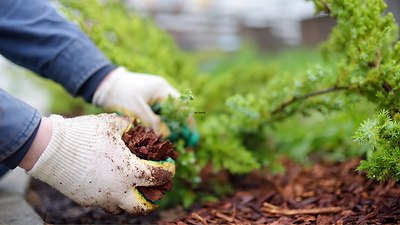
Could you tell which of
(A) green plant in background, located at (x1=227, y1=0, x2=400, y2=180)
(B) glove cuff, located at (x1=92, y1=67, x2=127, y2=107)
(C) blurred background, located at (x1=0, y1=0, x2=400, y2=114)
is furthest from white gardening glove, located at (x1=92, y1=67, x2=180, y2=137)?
(C) blurred background, located at (x1=0, y1=0, x2=400, y2=114)

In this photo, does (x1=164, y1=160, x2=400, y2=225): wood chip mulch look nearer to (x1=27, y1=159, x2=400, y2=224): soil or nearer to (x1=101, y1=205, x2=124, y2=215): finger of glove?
(x1=27, y1=159, x2=400, y2=224): soil

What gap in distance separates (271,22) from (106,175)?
8612 millimetres

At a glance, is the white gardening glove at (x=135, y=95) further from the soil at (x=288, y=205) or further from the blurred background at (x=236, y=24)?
the blurred background at (x=236, y=24)

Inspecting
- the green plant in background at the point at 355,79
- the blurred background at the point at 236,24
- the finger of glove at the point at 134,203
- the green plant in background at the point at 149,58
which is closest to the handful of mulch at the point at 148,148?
the finger of glove at the point at 134,203

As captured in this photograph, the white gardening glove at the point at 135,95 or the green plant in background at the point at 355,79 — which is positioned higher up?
the green plant in background at the point at 355,79

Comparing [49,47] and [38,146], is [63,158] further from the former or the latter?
[49,47]

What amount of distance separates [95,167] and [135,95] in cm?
51

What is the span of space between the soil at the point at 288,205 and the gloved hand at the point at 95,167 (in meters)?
0.31

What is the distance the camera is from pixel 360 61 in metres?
1.38

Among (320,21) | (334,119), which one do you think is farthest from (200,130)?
(320,21)

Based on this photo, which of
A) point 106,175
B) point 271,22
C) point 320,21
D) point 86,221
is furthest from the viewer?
point 271,22

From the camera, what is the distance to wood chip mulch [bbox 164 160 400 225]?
126 cm

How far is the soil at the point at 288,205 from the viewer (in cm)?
128

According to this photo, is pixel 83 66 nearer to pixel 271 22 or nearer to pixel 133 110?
pixel 133 110
